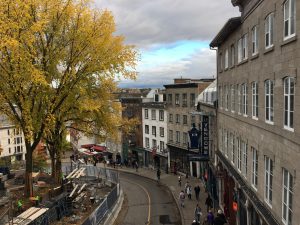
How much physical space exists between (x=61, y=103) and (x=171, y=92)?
27668 millimetres

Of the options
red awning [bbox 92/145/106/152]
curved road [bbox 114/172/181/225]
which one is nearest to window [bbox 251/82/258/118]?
curved road [bbox 114/172/181/225]

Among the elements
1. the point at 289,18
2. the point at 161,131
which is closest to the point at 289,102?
the point at 289,18

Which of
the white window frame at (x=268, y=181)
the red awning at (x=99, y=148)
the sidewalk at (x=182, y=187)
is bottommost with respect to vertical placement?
the sidewalk at (x=182, y=187)

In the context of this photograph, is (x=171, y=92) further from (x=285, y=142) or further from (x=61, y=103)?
(x=285, y=142)

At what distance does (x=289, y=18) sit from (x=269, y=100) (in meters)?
3.64

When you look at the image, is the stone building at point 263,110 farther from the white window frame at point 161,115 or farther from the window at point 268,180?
the white window frame at point 161,115

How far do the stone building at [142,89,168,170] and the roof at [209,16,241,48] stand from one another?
86.0 feet

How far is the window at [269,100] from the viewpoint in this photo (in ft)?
46.3

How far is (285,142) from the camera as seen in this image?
12.3 meters

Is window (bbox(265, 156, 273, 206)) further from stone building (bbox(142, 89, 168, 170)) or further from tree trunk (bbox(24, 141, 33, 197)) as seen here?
stone building (bbox(142, 89, 168, 170))

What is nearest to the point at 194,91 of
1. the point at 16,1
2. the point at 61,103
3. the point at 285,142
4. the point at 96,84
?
the point at 96,84

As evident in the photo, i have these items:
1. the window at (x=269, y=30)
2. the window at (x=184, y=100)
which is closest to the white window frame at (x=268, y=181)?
the window at (x=269, y=30)

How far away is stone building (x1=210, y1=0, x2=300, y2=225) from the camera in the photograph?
461 inches

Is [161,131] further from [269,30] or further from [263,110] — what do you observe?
[269,30]
